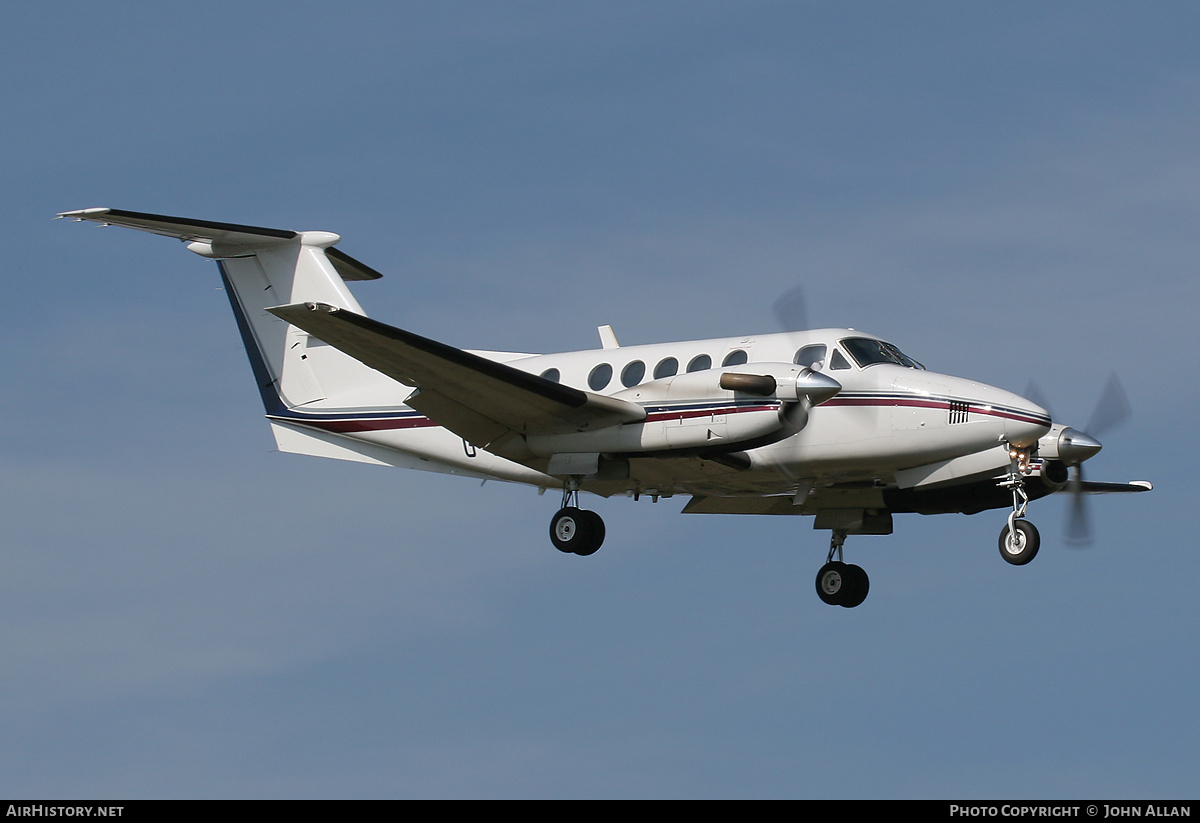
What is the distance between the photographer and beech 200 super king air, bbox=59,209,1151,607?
1925 centimetres

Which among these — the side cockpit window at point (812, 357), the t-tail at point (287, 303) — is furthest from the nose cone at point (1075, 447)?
the t-tail at point (287, 303)

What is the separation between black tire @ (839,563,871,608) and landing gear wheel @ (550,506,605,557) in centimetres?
427

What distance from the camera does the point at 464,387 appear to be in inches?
783

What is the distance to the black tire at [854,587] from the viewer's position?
2270 cm

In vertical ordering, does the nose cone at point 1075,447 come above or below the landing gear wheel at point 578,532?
above

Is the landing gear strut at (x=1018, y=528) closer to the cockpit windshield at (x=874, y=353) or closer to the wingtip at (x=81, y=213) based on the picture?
the cockpit windshield at (x=874, y=353)

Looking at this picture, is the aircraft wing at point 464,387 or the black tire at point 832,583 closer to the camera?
the aircraft wing at point 464,387

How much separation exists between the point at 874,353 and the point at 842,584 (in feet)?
13.5

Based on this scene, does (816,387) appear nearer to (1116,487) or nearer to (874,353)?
(874,353)

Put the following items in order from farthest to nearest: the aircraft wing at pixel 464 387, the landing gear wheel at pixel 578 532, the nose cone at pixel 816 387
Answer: the landing gear wheel at pixel 578 532, the nose cone at pixel 816 387, the aircraft wing at pixel 464 387

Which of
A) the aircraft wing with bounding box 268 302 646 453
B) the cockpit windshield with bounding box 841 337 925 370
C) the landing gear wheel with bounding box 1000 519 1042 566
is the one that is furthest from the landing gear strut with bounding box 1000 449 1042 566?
the aircraft wing with bounding box 268 302 646 453

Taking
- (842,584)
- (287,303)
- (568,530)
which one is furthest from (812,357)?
(287,303)

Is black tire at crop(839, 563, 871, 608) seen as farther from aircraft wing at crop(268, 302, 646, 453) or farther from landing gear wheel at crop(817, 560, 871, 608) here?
aircraft wing at crop(268, 302, 646, 453)
